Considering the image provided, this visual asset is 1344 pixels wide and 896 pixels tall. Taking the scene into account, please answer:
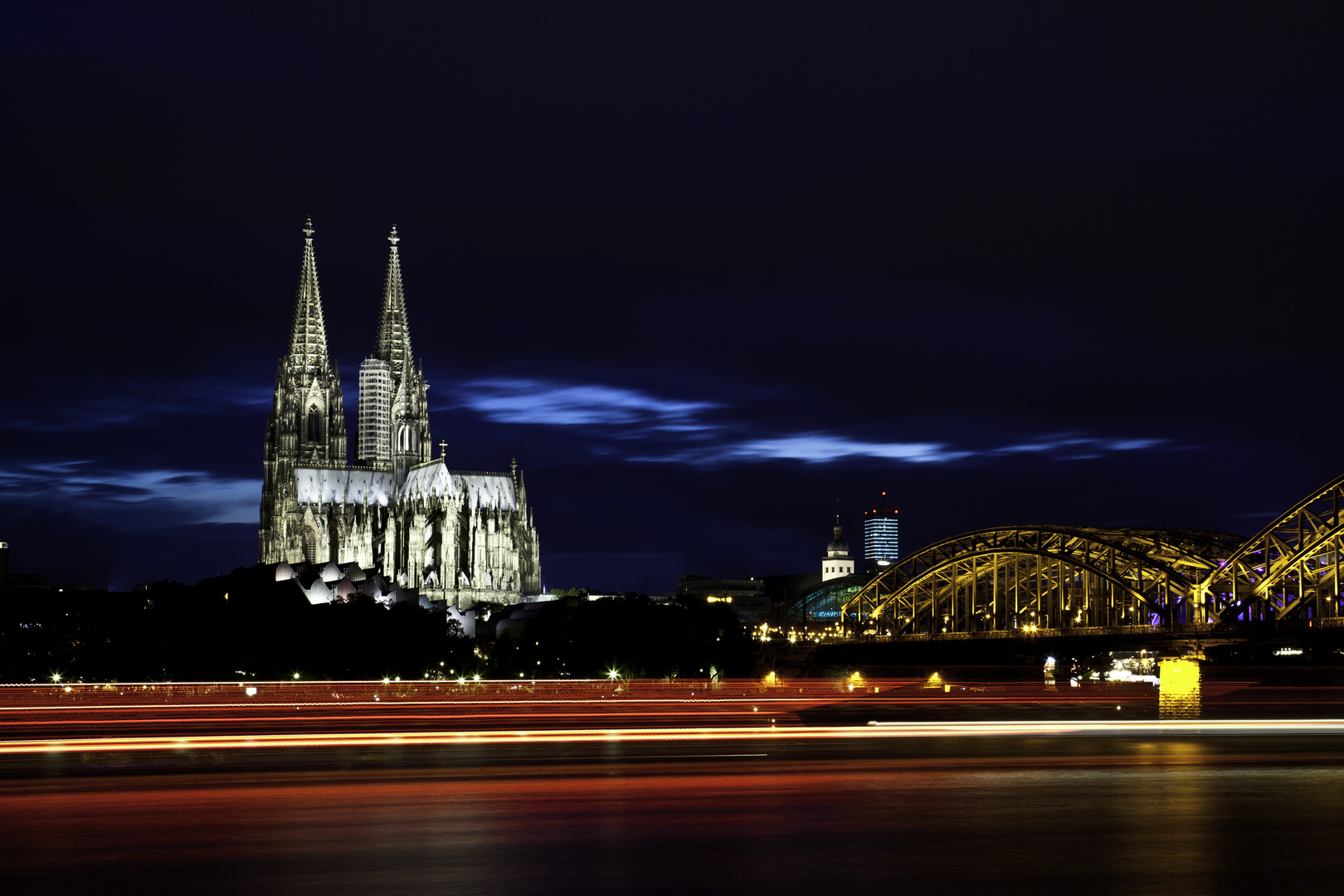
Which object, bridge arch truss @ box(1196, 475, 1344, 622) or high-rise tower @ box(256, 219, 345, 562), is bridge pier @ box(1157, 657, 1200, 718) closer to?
bridge arch truss @ box(1196, 475, 1344, 622)

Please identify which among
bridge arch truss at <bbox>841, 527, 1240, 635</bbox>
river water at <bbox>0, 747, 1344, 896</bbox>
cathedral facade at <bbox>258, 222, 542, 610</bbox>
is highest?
cathedral facade at <bbox>258, 222, 542, 610</bbox>

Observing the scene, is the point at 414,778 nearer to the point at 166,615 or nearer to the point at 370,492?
the point at 166,615

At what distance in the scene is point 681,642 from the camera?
373 feet

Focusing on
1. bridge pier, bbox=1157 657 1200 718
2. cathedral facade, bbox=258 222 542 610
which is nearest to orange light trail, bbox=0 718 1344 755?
bridge pier, bbox=1157 657 1200 718

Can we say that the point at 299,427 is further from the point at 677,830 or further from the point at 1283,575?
the point at 677,830

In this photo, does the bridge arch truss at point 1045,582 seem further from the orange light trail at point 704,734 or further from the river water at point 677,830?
the river water at point 677,830

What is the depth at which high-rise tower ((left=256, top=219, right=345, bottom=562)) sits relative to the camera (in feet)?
605

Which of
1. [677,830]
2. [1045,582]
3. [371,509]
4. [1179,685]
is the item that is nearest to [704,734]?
[677,830]

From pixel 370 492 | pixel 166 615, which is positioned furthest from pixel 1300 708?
pixel 370 492

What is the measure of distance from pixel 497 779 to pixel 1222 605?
94169 mm

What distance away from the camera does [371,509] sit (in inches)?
7318

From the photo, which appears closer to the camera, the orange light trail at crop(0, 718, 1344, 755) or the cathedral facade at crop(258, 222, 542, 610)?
the orange light trail at crop(0, 718, 1344, 755)

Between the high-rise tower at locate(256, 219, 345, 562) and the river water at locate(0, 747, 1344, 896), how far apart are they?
536ft

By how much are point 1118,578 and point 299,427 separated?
112222 millimetres
